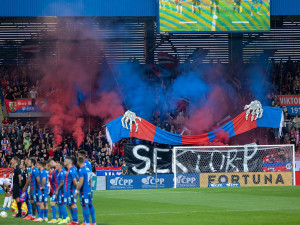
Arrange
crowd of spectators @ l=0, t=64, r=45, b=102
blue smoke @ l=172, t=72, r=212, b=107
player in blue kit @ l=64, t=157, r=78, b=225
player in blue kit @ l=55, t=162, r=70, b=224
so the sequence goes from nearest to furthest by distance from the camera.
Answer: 1. player in blue kit @ l=64, t=157, r=78, b=225
2. player in blue kit @ l=55, t=162, r=70, b=224
3. blue smoke @ l=172, t=72, r=212, b=107
4. crowd of spectators @ l=0, t=64, r=45, b=102

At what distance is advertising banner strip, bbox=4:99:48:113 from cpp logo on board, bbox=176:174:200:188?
12069mm

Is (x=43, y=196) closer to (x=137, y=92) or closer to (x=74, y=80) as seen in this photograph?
(x=137, y=92)

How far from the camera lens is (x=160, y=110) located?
4141 cm

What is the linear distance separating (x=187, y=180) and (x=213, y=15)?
10.6 meters

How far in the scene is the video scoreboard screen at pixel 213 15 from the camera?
37031mm

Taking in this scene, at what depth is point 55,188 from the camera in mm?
17281

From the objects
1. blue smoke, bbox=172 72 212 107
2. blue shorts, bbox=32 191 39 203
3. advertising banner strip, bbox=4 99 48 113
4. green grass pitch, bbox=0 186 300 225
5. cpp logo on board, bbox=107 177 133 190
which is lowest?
cpp logo on board, bbox=107 177 133 190

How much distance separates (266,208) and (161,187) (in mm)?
14370

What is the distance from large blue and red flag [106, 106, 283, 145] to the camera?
36688mm

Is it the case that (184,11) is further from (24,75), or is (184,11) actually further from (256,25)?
(24,75)

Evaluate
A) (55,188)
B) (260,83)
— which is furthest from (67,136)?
(55,188)

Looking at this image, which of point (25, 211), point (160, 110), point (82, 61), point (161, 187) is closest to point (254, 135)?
point (160, 110)

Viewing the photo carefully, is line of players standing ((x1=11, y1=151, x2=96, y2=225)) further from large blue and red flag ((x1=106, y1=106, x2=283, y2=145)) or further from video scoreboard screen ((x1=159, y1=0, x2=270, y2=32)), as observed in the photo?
video scoreboard screen ((x1=159, y1=0, x2=270, y2=32))

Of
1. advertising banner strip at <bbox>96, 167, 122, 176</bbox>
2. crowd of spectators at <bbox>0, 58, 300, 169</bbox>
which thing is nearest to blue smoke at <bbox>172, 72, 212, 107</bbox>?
crowd of spectators at <bbox>0, 58, 300, 169</bbox>
